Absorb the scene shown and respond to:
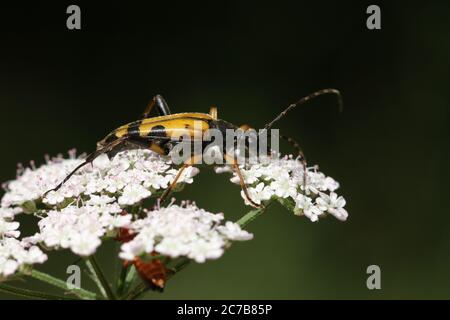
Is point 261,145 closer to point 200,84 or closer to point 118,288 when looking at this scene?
point 118,288

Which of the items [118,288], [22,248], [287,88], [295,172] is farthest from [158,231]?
[287,88]

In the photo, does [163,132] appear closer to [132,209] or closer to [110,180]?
[110,180]

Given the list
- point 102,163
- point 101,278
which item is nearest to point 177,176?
point 102,163

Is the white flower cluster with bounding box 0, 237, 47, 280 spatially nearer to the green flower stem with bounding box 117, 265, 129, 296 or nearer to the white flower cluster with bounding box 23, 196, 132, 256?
the white flower cluster with bounding box 23, 196, 132, 256

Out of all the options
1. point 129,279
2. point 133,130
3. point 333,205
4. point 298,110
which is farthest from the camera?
point 298,110

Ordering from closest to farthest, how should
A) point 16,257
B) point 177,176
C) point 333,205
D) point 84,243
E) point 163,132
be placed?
point 84,243, point 16,257, point 177,176, point 333,205, point 163,132

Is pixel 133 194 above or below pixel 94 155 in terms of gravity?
below
